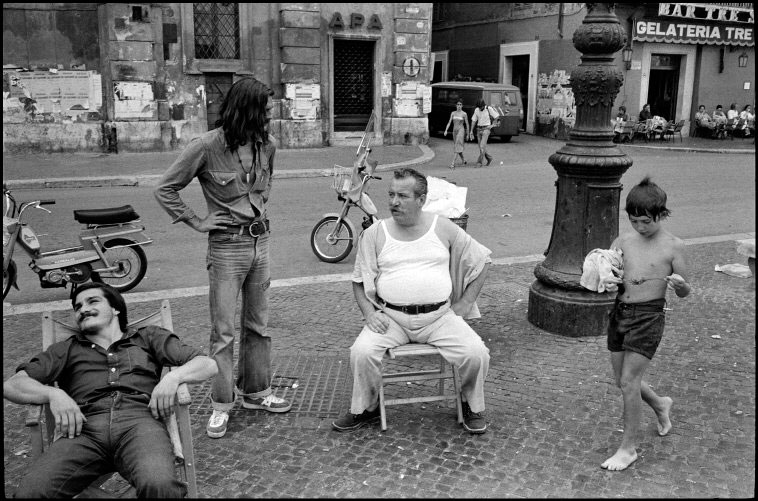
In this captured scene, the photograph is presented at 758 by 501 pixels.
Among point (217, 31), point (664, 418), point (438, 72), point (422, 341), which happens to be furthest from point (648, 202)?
point (438, 72)

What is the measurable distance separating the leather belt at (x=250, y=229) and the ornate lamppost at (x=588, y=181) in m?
2.70

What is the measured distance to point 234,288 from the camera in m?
4.21

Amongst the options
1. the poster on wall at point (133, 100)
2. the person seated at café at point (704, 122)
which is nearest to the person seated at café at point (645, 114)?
the person seated at café at point (704, 122)

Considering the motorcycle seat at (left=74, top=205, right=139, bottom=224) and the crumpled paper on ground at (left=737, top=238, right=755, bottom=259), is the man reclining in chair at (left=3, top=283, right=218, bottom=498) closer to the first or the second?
the crumpled paper on ground at (left=737, top=238, right=755, bottom=259)

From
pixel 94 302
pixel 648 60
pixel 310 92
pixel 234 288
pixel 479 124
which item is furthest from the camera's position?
pixel 648 60

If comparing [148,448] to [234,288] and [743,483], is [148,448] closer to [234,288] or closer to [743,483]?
[234,288]

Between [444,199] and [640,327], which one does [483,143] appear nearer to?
[444,199]

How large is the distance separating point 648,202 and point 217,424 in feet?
8.84

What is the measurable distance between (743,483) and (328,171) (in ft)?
42.8

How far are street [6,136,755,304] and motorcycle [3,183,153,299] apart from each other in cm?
25

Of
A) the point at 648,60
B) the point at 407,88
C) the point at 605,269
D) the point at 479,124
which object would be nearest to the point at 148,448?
the point at 605,269

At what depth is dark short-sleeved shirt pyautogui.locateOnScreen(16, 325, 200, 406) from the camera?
3.32m

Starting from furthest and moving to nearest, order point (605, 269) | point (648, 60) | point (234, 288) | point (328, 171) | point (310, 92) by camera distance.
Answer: point (648, 60) < point (310, 92) < point (328, 171) < point (234, 288) < point (605, 269)

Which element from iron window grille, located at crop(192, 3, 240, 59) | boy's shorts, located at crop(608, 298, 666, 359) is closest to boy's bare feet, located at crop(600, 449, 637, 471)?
boy's shorts, located at crop(608, 298, 666, 359)
